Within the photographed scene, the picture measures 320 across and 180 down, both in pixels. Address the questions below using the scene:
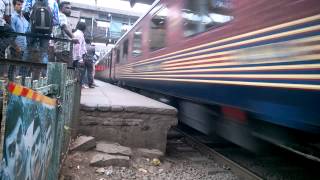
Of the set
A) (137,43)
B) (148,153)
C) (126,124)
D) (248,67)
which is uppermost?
(137,43)

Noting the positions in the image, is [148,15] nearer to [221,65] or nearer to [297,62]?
[221,65]

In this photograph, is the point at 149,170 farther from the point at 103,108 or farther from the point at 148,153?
the point at 103,108

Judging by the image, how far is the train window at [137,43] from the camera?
31.5ft

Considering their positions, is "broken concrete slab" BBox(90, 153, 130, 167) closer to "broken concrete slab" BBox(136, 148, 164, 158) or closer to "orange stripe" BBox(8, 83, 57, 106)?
"broken concrete slab" BBox(136, 148, 164, 158)

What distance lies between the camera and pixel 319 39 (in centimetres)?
271

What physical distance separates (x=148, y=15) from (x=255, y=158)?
14.6ft

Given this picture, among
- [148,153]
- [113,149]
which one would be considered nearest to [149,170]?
[148,153]

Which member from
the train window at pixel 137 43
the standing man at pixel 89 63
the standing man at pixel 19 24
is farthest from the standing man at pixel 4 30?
the train window at pixel 137 43

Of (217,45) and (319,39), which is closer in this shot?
(319,39)

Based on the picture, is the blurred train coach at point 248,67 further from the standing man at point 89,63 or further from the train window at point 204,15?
the standing man at point 89,63

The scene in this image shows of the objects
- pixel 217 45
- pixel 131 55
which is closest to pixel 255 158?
pixel 217 45

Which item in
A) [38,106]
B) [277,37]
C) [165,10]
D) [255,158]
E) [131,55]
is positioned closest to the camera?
[38,106]

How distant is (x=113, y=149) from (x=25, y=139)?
126 inches

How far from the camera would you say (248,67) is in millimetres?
3629
